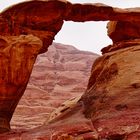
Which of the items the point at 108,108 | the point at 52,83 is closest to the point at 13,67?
the point at 108,108

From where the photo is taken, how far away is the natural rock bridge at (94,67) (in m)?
16.4

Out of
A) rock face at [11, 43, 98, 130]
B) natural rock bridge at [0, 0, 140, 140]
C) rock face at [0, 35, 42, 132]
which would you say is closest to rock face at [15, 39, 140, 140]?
natural rock bridge at [0, 0, 140, 140]

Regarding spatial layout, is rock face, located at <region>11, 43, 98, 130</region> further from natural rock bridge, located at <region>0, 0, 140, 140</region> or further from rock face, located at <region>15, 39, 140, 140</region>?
rock face, located at <region>15, 39, 140, 140</region>

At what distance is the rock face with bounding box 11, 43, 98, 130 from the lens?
62.4m

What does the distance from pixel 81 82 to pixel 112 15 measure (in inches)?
2231

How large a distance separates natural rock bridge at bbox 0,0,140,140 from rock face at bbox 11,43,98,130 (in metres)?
32.9

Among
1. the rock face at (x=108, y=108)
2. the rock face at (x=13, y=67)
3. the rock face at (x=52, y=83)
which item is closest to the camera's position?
the rock face at (x=108, y=108)

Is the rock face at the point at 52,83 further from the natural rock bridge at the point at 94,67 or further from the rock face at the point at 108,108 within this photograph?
the rock face at the point at 108,108

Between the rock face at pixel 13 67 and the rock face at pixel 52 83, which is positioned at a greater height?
the rock face at pixel 13 67

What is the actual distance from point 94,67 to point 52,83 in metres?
56.4

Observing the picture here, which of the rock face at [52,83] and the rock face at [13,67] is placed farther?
the rock face at [52,83]

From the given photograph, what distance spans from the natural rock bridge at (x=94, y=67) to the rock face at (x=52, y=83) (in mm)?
32923

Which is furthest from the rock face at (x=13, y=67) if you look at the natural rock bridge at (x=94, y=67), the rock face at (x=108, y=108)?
the rock face at (x=108, y=108)

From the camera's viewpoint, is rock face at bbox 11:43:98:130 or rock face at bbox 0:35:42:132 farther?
rock face at bbox 11:43:98:130
